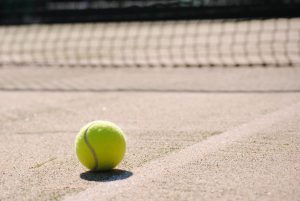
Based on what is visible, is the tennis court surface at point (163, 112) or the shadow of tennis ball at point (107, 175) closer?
the tennis court surface at point (163, 112)

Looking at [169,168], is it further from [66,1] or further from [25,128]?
[66,1]

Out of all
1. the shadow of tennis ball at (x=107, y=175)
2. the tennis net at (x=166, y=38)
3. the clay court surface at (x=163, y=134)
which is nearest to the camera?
the clay court surface at (x=163, y=134)

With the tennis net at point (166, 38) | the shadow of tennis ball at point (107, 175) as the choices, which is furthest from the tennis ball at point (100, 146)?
the tennis net at point (166, 38)

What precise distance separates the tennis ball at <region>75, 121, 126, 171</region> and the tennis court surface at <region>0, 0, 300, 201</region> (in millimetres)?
92

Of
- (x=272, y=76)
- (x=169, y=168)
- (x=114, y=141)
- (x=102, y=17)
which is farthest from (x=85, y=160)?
(x=102, y=17)

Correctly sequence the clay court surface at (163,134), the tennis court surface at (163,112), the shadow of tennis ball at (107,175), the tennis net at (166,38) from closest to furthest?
1. the clay court surface at (163,134)
2. the tennis court surface at (163,112)
3. the shadow of tennis ball at (107,175)
4. the tennis net at (166,38)

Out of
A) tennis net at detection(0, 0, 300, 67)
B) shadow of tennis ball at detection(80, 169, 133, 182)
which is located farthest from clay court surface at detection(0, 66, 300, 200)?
tennis net at detection(0, 0, 300, 67)

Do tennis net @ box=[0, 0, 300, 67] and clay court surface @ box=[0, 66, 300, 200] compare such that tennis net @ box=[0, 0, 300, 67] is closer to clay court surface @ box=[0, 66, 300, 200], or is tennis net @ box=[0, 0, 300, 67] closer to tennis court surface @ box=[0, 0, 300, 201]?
tennis court surface @ box=[0, 0, 300, 201]

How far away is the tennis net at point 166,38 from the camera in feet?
44.9

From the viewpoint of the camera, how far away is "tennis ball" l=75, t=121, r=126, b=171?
14.1 feet

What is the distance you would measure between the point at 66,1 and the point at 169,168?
18.8 metres

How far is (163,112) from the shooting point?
23.7 feet

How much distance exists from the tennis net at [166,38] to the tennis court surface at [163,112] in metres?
0.07

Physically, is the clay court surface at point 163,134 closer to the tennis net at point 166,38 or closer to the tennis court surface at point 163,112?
the tennis court surface at point 163,112
